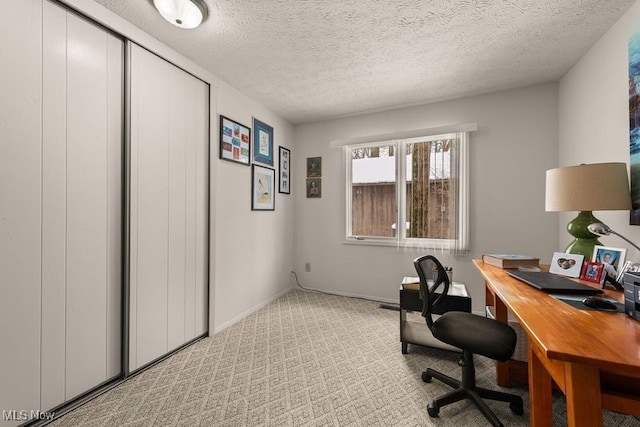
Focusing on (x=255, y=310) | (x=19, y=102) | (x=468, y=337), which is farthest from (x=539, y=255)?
(x=19, y=102)

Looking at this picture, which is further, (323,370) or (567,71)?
(567,71)

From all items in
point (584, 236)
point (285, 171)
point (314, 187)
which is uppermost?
point (285, 171)

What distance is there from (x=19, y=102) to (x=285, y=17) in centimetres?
153

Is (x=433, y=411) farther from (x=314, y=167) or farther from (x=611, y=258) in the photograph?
(x=314, y=167)

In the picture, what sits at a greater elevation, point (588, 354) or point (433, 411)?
point (588, 354)

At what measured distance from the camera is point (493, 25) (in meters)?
1.80

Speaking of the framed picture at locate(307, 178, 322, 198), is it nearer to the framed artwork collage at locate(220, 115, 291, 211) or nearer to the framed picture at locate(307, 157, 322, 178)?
the framed picture at locate(307, 157, 322, 178)

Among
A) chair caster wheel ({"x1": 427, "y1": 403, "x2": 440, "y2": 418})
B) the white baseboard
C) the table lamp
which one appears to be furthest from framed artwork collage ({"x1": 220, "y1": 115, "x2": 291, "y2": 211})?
the table lamp

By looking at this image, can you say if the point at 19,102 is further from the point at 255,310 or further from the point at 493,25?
the point at 493,25

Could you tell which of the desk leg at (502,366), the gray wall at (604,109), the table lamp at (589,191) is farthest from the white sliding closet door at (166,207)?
A: the gray wall at (604,109)

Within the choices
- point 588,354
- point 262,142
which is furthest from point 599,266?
point 262,142

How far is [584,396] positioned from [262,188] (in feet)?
9.56

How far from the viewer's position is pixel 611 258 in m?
1.42

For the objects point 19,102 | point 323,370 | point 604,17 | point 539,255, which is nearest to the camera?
point 19,102
